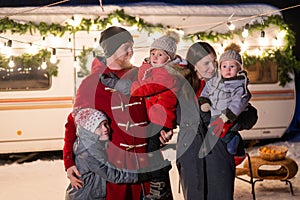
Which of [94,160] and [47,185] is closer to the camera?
[94,160]

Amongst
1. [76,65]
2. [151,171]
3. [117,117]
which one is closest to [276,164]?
[151,171]

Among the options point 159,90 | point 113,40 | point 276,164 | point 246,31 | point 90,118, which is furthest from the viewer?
point 246,31

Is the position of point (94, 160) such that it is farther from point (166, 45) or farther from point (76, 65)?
point (76, 65)

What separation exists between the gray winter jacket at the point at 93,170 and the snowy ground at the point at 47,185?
253 cm

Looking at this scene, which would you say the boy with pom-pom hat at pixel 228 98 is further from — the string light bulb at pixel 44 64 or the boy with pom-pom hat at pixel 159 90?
the string light bulb at pixel 44 64

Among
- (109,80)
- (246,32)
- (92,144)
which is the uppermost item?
(246,32)

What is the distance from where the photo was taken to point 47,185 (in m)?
5.85

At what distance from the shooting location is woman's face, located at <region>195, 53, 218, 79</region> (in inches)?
119

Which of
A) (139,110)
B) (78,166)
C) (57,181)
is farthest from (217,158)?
(57,181)

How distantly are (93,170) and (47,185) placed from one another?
132 inches

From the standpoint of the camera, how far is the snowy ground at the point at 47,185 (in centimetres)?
533

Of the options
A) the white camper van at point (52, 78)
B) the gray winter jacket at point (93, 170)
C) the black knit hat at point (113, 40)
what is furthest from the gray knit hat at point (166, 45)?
the white camper van at point (52, 78)

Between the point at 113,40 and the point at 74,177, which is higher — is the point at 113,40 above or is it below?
above

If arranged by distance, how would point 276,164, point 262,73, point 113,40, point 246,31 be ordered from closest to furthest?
point 113,40, point 276,164, point 246,31, point 262,73
